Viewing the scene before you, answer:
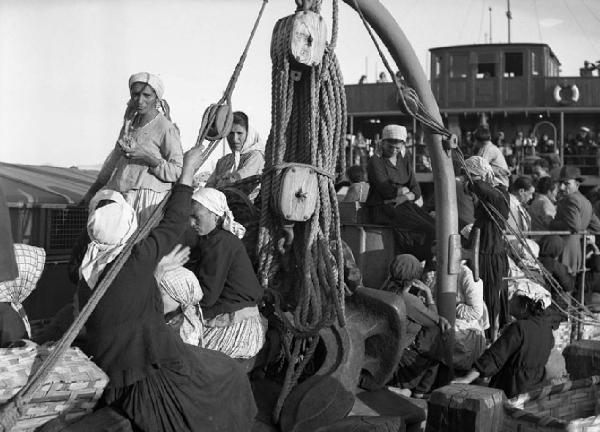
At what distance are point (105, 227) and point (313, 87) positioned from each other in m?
1.85

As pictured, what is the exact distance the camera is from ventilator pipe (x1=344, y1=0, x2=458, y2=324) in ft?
18.5

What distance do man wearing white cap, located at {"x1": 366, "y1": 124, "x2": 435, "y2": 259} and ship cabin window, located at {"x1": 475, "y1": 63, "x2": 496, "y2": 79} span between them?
22.3 metres

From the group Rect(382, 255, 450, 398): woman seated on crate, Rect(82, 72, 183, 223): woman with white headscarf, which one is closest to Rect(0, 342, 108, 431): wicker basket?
Rect(82, 72, 183, 223): woman with white headscarf

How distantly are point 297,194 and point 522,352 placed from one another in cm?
192

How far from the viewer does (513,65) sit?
28.0 meters

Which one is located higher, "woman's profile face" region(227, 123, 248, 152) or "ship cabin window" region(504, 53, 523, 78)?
"ship cabin window" region(504, 53, 523, 78)

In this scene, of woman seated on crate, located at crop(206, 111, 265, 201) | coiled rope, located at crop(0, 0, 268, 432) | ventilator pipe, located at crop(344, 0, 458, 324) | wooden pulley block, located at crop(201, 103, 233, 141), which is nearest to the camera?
coiled rope, located at crop(0, 0, 268, 432)

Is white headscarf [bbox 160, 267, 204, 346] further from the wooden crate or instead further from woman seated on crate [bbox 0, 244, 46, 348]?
the wooden crate

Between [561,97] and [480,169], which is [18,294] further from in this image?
[561,97]

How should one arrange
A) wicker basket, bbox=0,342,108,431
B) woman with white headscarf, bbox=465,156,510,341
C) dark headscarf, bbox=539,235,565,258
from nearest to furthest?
1. wicker basket, bbox=0,342,108,431
2. woman with white headscarf, bbox=465,156,510,341
3. dark headscarf, bbox=539,235,565,258

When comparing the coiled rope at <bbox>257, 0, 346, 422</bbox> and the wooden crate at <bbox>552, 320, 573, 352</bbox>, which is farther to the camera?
the wooden crate at <bbox>552, 320, 573, 352</bbox>

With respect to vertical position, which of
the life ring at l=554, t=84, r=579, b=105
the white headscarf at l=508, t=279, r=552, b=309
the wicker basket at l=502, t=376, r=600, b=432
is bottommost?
the wicker basket at l=502, t=376, r=600, b=432

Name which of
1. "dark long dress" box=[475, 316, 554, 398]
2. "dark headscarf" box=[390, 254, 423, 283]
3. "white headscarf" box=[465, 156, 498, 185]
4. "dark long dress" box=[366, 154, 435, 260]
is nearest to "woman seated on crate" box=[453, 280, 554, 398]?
"dark long dress" box=[475, 316, 554, 398]

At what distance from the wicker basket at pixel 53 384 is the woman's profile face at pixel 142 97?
2275mm
